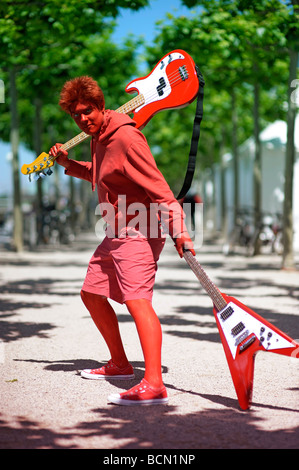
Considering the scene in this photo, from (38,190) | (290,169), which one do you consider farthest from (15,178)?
(290,169)

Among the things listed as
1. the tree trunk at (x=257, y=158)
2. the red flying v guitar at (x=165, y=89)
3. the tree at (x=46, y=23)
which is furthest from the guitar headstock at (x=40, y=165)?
the tree trunk at (x=257, y=158)

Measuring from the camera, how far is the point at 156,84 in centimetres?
454

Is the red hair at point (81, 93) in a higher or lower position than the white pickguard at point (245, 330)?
higher

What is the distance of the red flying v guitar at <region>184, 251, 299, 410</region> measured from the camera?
4.05 m

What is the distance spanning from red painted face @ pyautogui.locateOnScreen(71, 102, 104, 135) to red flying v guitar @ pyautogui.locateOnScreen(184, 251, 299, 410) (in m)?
0.92

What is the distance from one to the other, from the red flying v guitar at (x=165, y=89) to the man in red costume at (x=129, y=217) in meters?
0.15

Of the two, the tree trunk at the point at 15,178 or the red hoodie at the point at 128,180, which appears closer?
the red hoodie at the point at 128,180

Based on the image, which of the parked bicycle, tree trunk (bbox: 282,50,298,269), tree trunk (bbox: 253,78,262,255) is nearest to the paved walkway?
tree trunk (bbox: 282,50,298,269)

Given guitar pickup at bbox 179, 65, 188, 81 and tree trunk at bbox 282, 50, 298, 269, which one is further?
tree trunk at bbox 282, 50, 298, 269

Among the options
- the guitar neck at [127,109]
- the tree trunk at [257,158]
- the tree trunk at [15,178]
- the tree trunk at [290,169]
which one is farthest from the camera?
the tree trunk at [15,178]

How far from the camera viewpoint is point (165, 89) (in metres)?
4.47

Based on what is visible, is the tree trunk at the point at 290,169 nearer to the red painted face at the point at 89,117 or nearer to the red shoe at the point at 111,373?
the red shoe at the point at 111,373

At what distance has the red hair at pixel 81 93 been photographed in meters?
4.41

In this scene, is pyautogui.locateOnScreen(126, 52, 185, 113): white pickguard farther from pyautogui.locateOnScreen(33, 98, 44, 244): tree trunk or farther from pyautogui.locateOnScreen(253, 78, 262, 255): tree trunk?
pyautogui.locateOnScreen(33, 98, 44, 244): tree trunk
